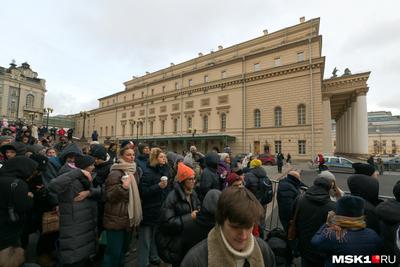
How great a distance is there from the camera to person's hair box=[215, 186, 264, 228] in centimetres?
130

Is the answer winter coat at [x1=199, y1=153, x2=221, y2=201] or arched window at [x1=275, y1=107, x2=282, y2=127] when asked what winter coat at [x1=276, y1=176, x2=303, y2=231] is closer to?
winter coat at [x1=199, y1=153, x2=221, y2=201]

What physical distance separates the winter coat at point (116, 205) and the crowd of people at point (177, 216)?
0.04ft

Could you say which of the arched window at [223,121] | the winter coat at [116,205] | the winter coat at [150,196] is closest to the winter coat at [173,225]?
the winter coat at [116,205]

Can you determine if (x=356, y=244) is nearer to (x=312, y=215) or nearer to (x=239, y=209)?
(x=312, y=215)

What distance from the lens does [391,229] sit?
2176mm

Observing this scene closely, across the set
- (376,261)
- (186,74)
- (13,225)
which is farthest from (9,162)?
(186,74)

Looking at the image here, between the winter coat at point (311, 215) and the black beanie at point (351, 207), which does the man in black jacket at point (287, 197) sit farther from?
the black beanie at point (351, 207)

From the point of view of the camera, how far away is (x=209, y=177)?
13.6 feet

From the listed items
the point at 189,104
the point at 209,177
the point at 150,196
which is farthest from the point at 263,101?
the point at 150,196

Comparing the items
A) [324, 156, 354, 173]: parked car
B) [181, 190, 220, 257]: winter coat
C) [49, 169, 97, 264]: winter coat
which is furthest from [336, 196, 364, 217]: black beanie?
[324, 156, 354, 173]: parked car

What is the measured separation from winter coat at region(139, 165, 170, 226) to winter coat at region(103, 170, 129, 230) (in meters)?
0.46

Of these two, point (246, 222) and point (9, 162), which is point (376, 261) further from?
point (9, 162)

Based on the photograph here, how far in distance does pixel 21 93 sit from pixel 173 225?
67.4m

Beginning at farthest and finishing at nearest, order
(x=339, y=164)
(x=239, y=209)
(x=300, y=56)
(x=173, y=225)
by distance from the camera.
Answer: (x=300, y=56) < (x=339, y=164) < (x=173, y=225) < (x=239, y=209)
